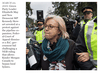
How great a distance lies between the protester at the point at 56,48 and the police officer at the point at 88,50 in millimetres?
122

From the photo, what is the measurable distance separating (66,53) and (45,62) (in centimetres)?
42

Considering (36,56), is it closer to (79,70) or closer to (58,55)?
(58,55)

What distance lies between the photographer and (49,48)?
1.80 metres

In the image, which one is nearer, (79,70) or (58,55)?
(58,55)

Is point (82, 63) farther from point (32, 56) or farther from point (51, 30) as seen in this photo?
point (32, 56)

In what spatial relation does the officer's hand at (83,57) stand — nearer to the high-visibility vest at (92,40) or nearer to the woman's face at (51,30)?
the high-visibility vest at (92,40)

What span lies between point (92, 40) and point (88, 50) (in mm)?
203

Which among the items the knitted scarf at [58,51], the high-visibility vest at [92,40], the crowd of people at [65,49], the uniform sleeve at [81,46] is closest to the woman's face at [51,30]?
the crowd of people at [65,49]

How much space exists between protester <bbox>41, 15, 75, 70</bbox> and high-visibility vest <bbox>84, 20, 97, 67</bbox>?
0.27 metres

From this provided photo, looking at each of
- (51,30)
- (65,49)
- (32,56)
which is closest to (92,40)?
(65,49)

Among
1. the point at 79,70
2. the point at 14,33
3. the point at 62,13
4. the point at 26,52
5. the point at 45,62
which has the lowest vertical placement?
the point at 79,70

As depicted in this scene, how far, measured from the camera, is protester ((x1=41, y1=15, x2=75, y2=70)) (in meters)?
1.71

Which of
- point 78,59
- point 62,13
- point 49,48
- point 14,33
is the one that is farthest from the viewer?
point 62,13

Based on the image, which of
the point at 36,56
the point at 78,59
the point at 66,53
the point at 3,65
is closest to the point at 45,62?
the point at 36,56
